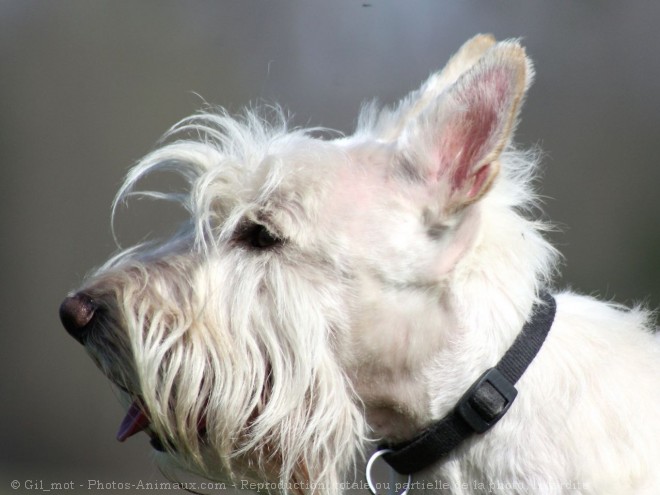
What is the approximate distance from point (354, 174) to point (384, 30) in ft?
15.6

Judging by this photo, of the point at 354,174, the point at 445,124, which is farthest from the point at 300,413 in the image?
the point at 445,124

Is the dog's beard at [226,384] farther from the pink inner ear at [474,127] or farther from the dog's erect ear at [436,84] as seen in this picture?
the dog's erect ear at [436,84]

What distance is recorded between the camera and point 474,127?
86.5 inches

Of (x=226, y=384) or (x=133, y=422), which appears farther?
(x=133, y=422)

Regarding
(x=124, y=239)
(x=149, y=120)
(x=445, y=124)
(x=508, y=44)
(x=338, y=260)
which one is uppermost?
(x=508, y=44)

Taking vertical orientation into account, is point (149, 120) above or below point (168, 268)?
below

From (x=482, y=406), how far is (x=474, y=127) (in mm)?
690

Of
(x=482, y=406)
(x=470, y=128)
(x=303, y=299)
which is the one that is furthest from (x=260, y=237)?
(x=482, y=406)

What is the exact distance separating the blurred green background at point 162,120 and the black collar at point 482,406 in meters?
4.18

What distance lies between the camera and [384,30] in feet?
22.3

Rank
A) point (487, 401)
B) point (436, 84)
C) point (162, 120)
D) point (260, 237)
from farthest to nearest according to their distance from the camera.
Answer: point (162, 120)
point (436, 84)
point (260, 237)
point (487, 401)

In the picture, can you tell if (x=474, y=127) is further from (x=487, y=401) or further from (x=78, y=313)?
(x=78, y=313)

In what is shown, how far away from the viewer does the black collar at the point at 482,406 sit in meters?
2.15

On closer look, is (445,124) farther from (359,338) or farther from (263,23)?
(263,23)
